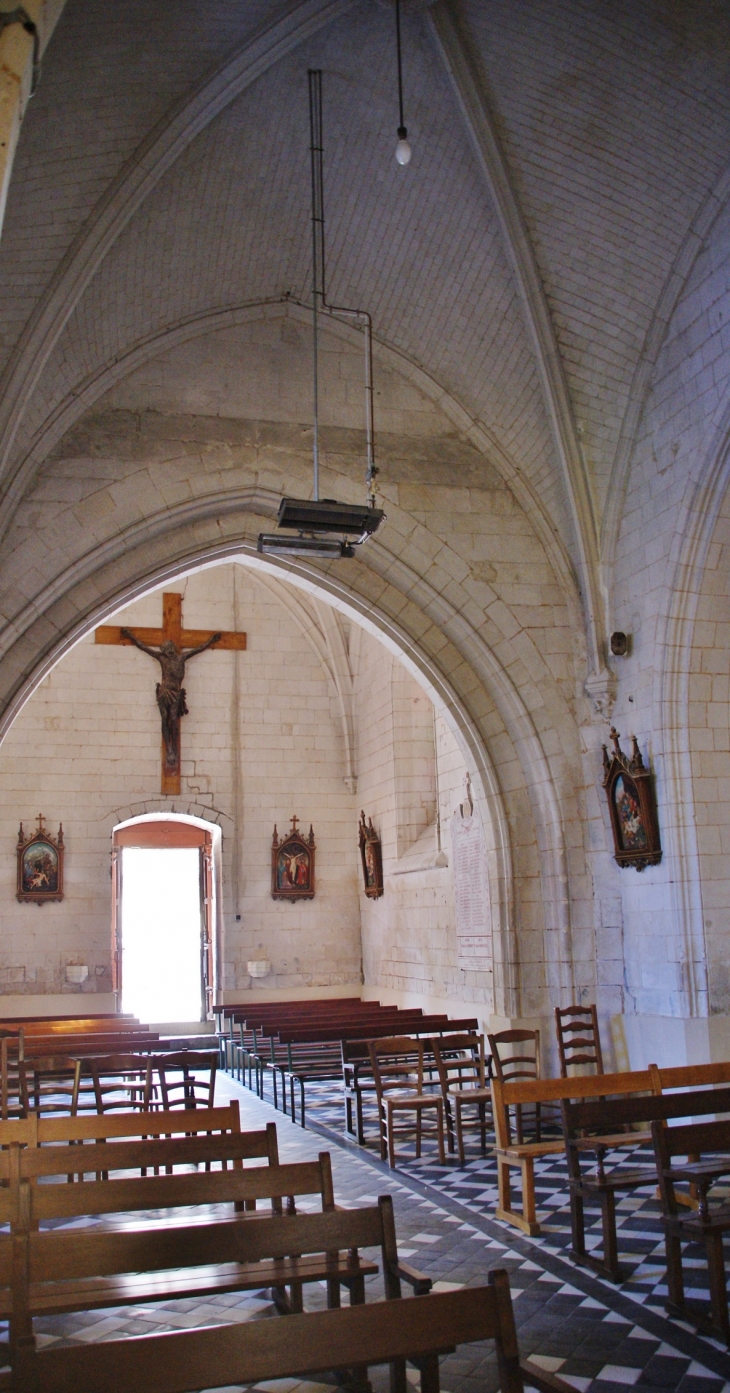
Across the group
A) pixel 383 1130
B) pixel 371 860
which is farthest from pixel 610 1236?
pixel 371 860

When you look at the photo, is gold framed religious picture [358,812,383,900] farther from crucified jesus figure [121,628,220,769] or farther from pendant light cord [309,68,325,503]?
pendant light cord [309,68,325,503]

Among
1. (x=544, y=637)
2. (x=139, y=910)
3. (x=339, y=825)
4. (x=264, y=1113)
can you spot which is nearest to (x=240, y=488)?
(x=544, y=637)

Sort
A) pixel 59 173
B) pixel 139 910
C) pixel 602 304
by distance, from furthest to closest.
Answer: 1. pixel 139 910
2. pixel 602 304
3. pixel 59 173

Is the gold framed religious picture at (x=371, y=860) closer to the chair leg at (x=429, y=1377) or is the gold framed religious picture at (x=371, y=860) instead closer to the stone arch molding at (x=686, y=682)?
the stone arch molding at (x=686, y=682)

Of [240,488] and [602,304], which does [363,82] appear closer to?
[602,304]

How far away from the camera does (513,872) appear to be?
31.0ft

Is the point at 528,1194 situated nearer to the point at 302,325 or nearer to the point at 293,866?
the point at 302,325

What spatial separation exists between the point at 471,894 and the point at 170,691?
18.6 ft

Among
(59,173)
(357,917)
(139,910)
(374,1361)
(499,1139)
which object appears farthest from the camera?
(139,910)

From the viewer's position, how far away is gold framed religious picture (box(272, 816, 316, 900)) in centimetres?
1530

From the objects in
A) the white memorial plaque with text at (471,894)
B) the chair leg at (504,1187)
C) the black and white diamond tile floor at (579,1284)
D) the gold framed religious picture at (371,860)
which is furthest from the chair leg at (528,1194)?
the gold framed religious picture at (371,860)

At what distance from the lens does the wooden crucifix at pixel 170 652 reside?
15062mm

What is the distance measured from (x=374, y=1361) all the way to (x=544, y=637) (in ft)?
25.9

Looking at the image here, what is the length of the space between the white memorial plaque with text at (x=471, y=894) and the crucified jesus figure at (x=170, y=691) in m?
4.85
